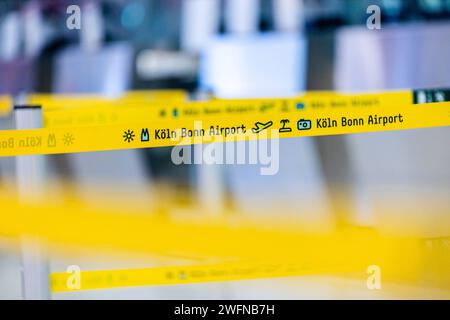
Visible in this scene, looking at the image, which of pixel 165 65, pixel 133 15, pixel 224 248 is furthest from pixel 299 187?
pixel 133 15

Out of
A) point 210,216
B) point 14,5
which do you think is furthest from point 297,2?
point 210,216

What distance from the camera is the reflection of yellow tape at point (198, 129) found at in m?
2.48

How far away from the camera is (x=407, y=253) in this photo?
2.88 metres

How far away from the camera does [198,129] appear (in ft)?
8.31

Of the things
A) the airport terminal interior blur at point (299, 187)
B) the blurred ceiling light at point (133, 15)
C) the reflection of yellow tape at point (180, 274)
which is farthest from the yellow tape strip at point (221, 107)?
the blurred ceiling light at point (133, 15)

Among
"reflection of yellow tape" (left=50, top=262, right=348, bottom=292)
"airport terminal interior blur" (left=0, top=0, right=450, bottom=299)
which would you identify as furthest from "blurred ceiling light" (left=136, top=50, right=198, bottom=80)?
"reflection of yellow tape" (left=50, top=262, right=348, bottom=292)

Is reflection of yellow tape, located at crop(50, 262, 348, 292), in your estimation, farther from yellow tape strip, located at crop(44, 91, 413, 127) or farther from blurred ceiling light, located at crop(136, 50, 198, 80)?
blurred ceiling light, located at crop(136, 50, 198, 80)

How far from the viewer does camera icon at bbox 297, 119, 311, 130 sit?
2.48 m

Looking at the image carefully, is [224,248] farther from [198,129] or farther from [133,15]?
[133,15]

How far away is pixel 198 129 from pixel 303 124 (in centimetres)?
34

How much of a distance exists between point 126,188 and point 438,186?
1729 mm

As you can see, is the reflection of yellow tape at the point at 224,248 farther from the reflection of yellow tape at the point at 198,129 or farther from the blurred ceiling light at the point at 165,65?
the blurred ceiling light at the point at 165,65

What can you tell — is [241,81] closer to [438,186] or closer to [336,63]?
[336,63]
